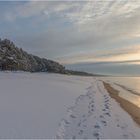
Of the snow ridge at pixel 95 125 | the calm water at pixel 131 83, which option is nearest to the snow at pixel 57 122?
the snow ridge at pixel 95 125

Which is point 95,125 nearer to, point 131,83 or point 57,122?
point 57,122

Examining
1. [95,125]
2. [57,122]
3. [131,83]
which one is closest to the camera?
[57,122]

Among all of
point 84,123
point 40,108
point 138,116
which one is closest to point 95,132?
point 84,123

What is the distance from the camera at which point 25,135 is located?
8070 mm

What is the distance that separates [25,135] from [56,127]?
1.54 meters

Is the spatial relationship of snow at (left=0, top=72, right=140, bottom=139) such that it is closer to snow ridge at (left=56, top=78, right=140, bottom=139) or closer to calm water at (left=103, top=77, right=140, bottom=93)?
snow ridge at (left=56, top=78, right=140, bottom=139)

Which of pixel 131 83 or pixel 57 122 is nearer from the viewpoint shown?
pixel 57 122

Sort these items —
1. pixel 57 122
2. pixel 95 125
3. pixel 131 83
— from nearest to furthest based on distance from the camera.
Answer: pixel 57 122 < pixel 95 125 < pixel 131 83

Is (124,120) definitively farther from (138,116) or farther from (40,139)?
(40,139)

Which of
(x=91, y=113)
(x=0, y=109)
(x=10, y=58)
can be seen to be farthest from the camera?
(x=10, y=58)

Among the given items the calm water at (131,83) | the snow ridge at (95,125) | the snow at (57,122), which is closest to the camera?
the snow at (57,122)

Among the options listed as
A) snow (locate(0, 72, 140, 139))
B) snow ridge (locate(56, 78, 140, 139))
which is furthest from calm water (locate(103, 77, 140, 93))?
snow (locate(0, 72, 140, 139))

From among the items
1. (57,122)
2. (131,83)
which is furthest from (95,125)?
(131,83)

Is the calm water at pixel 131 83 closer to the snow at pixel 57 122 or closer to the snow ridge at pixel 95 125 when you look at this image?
the snow ridge at pixel 95 125
